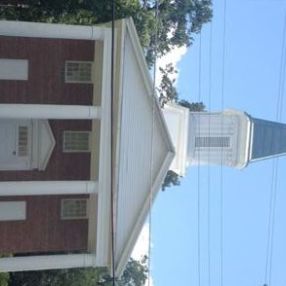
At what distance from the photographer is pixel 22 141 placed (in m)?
29.4

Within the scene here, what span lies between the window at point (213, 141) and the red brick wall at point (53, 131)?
2872 centimetres

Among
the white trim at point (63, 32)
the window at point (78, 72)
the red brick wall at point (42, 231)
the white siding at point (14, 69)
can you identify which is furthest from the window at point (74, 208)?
the white trim at point (63, 32)

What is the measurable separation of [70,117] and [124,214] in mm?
4615

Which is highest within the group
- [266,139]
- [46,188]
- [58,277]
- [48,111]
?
[48,111]

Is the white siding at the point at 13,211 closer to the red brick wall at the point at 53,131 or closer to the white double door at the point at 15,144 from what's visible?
the red brick wall at the point at 53,131

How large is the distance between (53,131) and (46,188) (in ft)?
8.28

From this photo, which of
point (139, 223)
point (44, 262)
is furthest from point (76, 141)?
point (44, 262)

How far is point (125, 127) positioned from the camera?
2864 centimetres

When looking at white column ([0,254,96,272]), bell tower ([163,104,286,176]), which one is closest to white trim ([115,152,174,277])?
white column ([0,254,96,272])

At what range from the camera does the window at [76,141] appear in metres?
29.3

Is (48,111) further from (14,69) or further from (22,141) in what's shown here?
(22,141)

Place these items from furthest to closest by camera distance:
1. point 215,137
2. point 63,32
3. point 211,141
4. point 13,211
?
point 215,137 < point 211,141 < point 13,211 < point 63,32

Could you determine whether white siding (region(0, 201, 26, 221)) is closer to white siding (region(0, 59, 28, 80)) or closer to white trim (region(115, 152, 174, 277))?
white trim (region(115, 152, 174, 277))

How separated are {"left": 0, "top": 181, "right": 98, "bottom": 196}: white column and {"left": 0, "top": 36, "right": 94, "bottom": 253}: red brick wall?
2.58 ft
